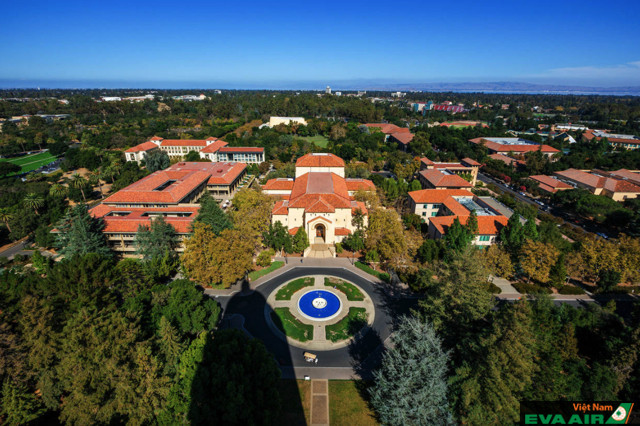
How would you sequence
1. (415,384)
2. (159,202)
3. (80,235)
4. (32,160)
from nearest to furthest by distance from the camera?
(415,384), (80,235), (159,202), (32,160)

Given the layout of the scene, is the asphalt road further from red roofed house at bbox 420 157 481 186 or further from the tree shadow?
red roofed house at bbox 420 157 481 186

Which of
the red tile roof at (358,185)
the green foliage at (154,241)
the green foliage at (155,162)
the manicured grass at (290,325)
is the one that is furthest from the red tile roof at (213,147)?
the manicured grass at (290,325)

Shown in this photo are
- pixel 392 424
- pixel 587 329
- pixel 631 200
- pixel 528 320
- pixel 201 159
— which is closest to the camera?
pixel 528 320

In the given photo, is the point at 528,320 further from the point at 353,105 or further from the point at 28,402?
the point at 353,105

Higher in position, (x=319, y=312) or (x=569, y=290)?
(x=569, y=290)

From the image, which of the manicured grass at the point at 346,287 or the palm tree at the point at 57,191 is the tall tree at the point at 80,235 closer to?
the palm tree at the point at 57,191

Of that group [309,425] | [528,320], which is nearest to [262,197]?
[309,425]

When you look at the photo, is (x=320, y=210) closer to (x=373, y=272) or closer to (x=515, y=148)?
(x=373, y=272)

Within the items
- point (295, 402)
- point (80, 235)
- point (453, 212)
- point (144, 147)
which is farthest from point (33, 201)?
point (453, 212)
